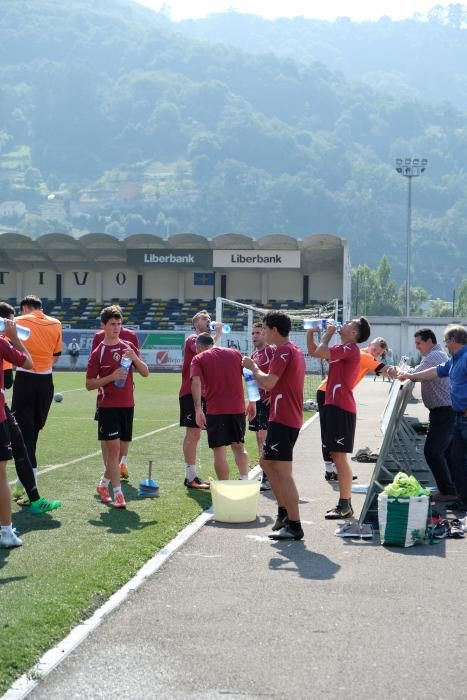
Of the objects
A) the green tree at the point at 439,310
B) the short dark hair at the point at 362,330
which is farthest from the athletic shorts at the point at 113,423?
the green tree at the point at 439,310

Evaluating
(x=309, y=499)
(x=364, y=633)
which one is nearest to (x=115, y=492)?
(x=309, y=499)

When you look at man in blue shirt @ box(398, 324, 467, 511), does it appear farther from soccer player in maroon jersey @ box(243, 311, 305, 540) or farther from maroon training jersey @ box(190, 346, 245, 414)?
soccer player in maroon jersey @ box(243, 311, 305, 540)

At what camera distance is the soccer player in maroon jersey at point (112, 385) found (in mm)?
9961

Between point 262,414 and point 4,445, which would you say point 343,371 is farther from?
point 4,445

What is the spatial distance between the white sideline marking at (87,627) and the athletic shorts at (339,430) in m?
1.27

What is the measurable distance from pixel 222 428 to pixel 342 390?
1.30m

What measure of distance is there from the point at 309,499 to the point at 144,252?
5285 cm

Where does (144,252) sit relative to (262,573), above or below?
above

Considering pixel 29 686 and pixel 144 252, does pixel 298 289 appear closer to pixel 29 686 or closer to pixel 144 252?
pixel 144 252

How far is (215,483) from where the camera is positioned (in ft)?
30.9

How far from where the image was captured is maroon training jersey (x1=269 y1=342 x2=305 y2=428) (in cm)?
845

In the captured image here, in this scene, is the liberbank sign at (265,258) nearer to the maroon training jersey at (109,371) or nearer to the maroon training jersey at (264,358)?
the maroon training jersey at (264,358)

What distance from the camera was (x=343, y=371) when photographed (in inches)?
382

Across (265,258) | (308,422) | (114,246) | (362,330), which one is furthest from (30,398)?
(114,246)
